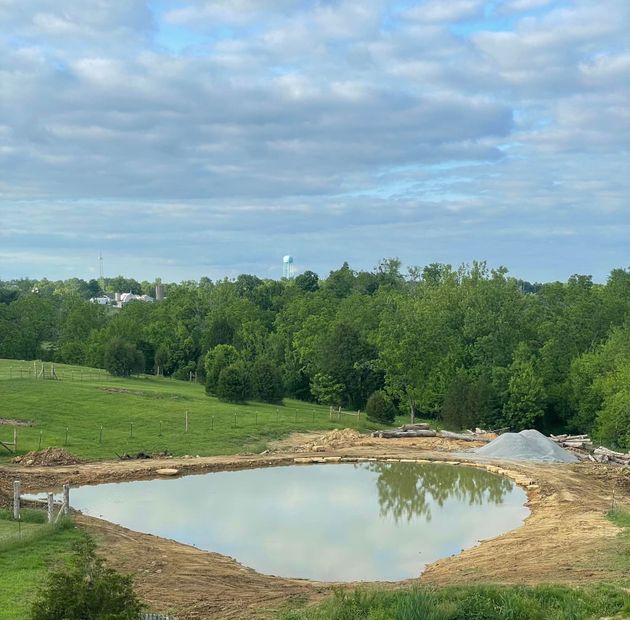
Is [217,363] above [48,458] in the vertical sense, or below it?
above

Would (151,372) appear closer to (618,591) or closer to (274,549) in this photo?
→ (274,549)

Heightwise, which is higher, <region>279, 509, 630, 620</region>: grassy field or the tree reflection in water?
<region>279, 509, 630, 620</region>: grassy field

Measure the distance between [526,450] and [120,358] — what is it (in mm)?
36201

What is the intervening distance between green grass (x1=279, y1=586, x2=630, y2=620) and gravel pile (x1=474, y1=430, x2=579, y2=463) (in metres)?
25.6

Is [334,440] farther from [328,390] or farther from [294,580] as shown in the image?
[294,580]

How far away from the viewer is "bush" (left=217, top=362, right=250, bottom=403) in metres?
54.5

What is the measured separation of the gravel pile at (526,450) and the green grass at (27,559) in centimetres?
2541

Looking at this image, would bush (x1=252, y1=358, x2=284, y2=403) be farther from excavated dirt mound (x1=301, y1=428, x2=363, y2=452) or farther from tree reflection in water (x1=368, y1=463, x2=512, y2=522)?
tree reflection in water (x1=368, y1=463, x2=512, y2=522)

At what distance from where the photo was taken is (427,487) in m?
33.5

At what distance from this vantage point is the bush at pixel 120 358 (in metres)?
63.5

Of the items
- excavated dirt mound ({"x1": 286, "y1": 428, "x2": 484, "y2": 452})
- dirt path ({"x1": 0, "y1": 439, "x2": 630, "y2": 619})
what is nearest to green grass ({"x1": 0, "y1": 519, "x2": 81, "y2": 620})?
dirt path ({"x1": 0, "y1": 439, "x2": 630, "y2": 619})

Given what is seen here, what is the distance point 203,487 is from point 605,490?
16.4 metres

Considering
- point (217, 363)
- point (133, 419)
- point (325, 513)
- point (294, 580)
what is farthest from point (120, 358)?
point (294, 580)

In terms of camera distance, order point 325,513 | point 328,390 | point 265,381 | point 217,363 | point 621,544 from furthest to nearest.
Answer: point 328,390
point 217,363
point 265,381
point 325,513
point 621,544
